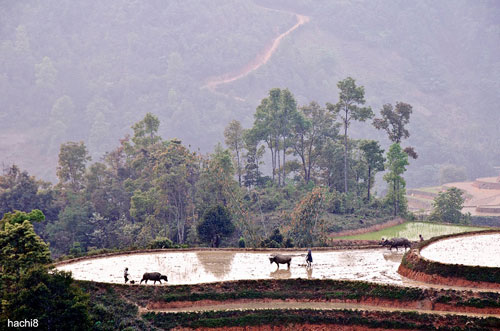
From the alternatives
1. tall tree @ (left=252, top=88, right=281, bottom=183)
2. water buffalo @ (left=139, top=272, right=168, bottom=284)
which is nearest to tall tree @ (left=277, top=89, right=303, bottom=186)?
tall tree @ (left=252, top=88, right=281, bottom=183)

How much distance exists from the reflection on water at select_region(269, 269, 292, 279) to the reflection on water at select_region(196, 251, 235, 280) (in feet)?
8.54

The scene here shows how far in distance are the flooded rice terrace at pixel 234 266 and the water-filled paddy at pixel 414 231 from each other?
10.6 meters

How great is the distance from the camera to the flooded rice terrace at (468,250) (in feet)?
108

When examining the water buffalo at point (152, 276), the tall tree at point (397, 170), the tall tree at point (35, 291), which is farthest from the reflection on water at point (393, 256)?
the tall tree at point (397, 170)

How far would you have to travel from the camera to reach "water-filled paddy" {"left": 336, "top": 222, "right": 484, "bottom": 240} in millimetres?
51125

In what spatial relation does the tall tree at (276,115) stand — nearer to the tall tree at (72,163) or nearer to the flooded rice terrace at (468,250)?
the tall tree at (72,163)

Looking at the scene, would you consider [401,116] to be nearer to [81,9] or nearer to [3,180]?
[3,180]

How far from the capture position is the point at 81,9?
592ft

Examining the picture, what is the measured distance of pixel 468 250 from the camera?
118 ft

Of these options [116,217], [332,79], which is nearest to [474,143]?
[332,79]

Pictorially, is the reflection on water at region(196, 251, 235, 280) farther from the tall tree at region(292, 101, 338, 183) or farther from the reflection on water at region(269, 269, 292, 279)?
the tall tree at region(292, 101, 338, 183)

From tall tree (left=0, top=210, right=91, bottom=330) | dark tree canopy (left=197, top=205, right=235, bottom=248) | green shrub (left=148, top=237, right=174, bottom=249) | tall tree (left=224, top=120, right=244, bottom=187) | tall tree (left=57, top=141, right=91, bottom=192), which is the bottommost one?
tall tree (left=0, top=210, right=91, bottom=330)

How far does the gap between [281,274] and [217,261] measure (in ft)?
17.8

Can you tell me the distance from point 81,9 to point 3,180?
125594mm
